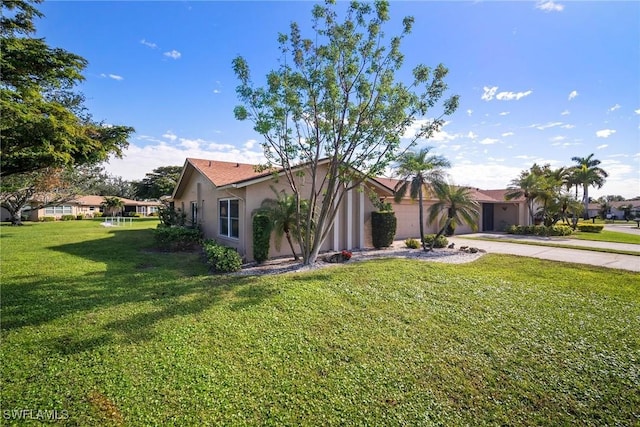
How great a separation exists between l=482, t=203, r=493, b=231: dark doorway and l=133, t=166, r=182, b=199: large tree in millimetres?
43833

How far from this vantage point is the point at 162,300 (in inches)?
257

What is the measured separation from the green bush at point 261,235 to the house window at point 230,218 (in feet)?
6.08

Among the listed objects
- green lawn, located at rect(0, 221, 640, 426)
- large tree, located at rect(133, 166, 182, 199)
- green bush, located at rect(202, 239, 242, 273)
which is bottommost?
green lawn, located at rect(0, 221, 640, 426)

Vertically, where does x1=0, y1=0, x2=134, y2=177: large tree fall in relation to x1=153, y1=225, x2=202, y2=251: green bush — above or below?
above

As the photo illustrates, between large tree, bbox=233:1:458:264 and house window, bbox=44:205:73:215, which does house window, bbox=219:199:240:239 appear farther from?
house window, bbox=44:205:73:215

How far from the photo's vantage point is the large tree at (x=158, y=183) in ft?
162

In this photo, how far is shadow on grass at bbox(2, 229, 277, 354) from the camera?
5.01 m

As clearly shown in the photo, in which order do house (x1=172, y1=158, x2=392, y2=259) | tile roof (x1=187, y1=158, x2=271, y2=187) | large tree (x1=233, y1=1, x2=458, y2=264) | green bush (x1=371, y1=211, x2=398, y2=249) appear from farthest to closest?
1. green bush (x1=371, y1=211, x2=398, y2=249)
2. tile roof (x1=187, y1=158, x2=271, y2=187)
3. house (x1=172, y1=158, x2=392, y2=259)
4. large tree (x1=233, y1=1, x2=458, y2=264)

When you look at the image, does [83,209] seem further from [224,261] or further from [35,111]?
[35,111]

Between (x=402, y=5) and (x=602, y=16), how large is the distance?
6.25 m

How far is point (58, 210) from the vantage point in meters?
43.6

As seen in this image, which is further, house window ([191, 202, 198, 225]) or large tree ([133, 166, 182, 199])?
large tree ([133, 166, 182, 199])

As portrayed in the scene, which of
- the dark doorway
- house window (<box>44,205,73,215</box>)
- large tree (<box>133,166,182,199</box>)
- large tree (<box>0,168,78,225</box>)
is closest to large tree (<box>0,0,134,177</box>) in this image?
large tree (<box>0,168,78,225</box>)

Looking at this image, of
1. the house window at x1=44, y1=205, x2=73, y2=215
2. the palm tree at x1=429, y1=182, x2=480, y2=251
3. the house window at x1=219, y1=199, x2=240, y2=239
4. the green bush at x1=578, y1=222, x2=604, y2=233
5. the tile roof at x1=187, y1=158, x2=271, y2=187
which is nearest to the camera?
the house window at x1=219, y1=199, x2=240, y2=239
